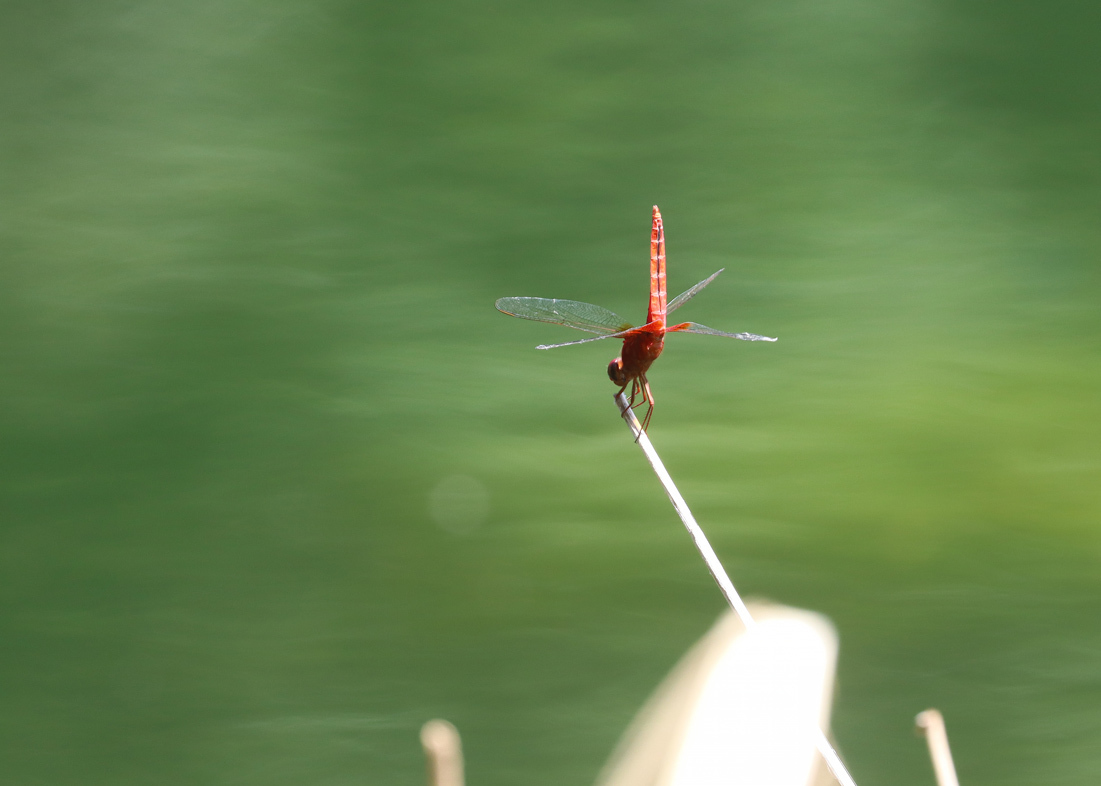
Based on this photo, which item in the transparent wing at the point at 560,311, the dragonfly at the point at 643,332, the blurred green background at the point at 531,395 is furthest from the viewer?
the blurred green background at the point at 531,395

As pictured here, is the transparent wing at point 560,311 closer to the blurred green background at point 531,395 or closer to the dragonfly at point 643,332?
the dragonfly at point 643,332

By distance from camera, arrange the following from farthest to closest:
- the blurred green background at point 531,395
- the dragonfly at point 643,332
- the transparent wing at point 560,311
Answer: the blurred green background at point 531,395 < the transparent wing at point 560,311 < the dragonfly at point 643,332

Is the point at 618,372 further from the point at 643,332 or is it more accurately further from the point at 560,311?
the point at 560,311

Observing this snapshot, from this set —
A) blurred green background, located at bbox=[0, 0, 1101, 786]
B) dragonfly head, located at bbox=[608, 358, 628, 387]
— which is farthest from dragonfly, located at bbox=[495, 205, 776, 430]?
blurred green background, located at bbox=[0, 0, 1101, 786]

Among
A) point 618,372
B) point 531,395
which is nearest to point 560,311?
point 618,372

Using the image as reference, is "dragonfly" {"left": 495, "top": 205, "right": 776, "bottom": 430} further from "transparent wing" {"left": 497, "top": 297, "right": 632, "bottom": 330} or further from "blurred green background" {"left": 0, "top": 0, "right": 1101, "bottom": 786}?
"blurred green background" {"left": 0, "top": 0, "right": 1101, "bottom": 786}

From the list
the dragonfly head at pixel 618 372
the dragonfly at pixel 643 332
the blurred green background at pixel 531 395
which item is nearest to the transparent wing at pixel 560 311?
the dragonfly at pixel 643 332

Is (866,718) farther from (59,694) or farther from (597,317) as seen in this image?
(59,694)

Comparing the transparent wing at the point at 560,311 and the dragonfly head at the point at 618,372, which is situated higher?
the transparent wing at the point at 560,311

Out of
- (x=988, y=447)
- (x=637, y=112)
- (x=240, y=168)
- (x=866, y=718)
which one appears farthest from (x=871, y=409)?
(x=240, y=168)
